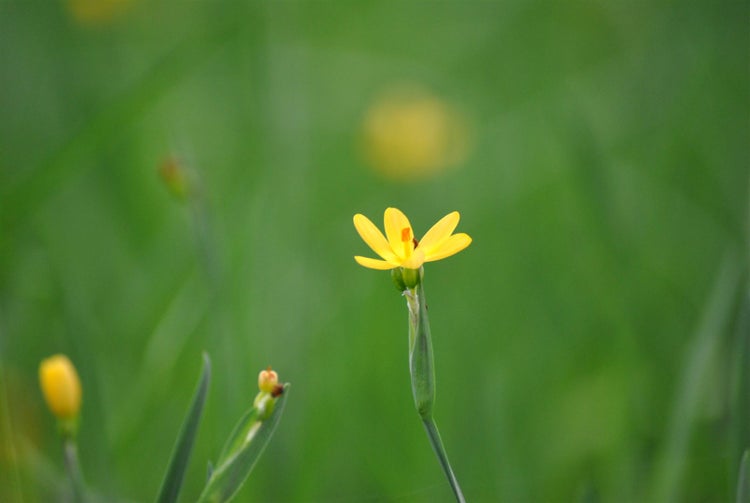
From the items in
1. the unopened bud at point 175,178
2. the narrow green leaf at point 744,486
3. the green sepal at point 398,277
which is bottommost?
the narrow green leaf at point 744,486

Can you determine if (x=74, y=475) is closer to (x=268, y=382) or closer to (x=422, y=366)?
(x=268, y=382)

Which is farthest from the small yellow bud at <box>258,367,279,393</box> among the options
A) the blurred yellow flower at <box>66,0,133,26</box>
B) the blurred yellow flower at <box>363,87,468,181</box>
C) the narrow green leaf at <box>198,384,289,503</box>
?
the blurred yellow flower at <box>66,0,133,26</box>

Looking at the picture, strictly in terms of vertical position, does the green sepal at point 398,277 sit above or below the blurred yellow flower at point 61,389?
above

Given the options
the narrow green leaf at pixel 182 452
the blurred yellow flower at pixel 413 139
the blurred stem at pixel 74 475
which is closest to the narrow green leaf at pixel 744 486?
the narrow green leaf at pixel 182 452

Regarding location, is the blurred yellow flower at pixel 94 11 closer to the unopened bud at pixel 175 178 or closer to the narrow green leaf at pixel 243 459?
the unopened bud at pixel 175 178

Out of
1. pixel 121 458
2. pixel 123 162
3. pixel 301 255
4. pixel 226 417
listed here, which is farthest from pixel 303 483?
pixel 123 162

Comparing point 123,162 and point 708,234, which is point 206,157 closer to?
point 123,162

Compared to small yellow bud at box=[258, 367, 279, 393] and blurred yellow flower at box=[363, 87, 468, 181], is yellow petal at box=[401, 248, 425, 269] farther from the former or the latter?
blurred yellow flower at box=[363, 87, 468, 181]
